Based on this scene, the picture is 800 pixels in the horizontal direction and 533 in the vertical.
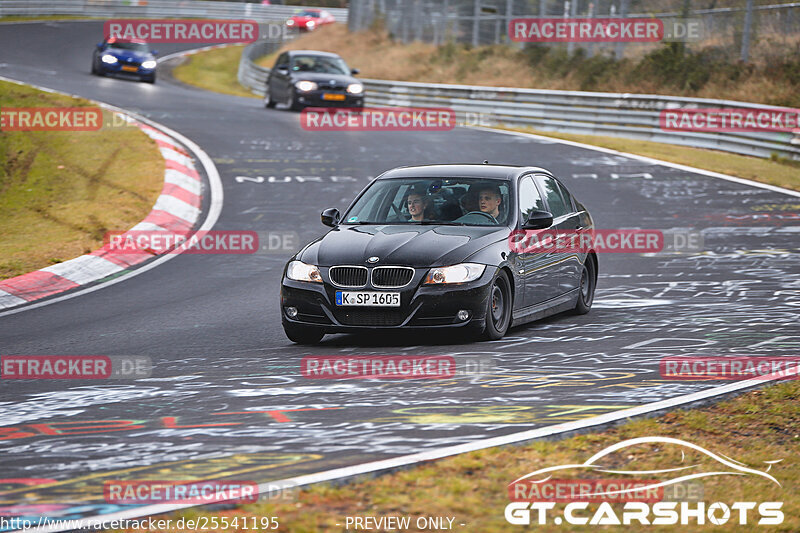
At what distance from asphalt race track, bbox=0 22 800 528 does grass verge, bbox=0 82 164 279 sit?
136cm

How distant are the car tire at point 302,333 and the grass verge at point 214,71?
112 ft

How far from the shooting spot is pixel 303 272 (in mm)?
9977

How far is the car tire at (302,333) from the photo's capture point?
32.9 ft

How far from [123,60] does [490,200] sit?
1255 inches

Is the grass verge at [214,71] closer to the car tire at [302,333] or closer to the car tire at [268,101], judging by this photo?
the car tire at [268,101]

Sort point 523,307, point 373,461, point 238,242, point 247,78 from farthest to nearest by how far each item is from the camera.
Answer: point 247,78 < point 238,242 < point 523,307 < point 373,461

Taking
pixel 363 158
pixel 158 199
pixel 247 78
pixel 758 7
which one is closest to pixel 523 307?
pixel 158 199

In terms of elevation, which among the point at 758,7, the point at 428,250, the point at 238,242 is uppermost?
the point at 758,7

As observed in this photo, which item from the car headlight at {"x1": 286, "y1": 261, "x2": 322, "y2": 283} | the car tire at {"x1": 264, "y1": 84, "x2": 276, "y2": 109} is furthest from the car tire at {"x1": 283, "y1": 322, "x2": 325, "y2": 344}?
the car tire at {"x1": 264, "y1": 84, "x2": 276, "y2": 109}

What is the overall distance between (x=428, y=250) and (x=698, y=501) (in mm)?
4684

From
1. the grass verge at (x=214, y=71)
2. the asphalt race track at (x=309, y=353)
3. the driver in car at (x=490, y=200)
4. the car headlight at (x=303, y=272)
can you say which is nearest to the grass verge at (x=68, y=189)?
the asphalt race track at (x=309, y=353)

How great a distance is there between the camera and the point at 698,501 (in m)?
5.37

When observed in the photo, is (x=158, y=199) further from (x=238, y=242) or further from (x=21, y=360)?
(x=21, y=360)

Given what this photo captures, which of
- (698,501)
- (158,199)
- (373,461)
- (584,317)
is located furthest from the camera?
(158,199)
